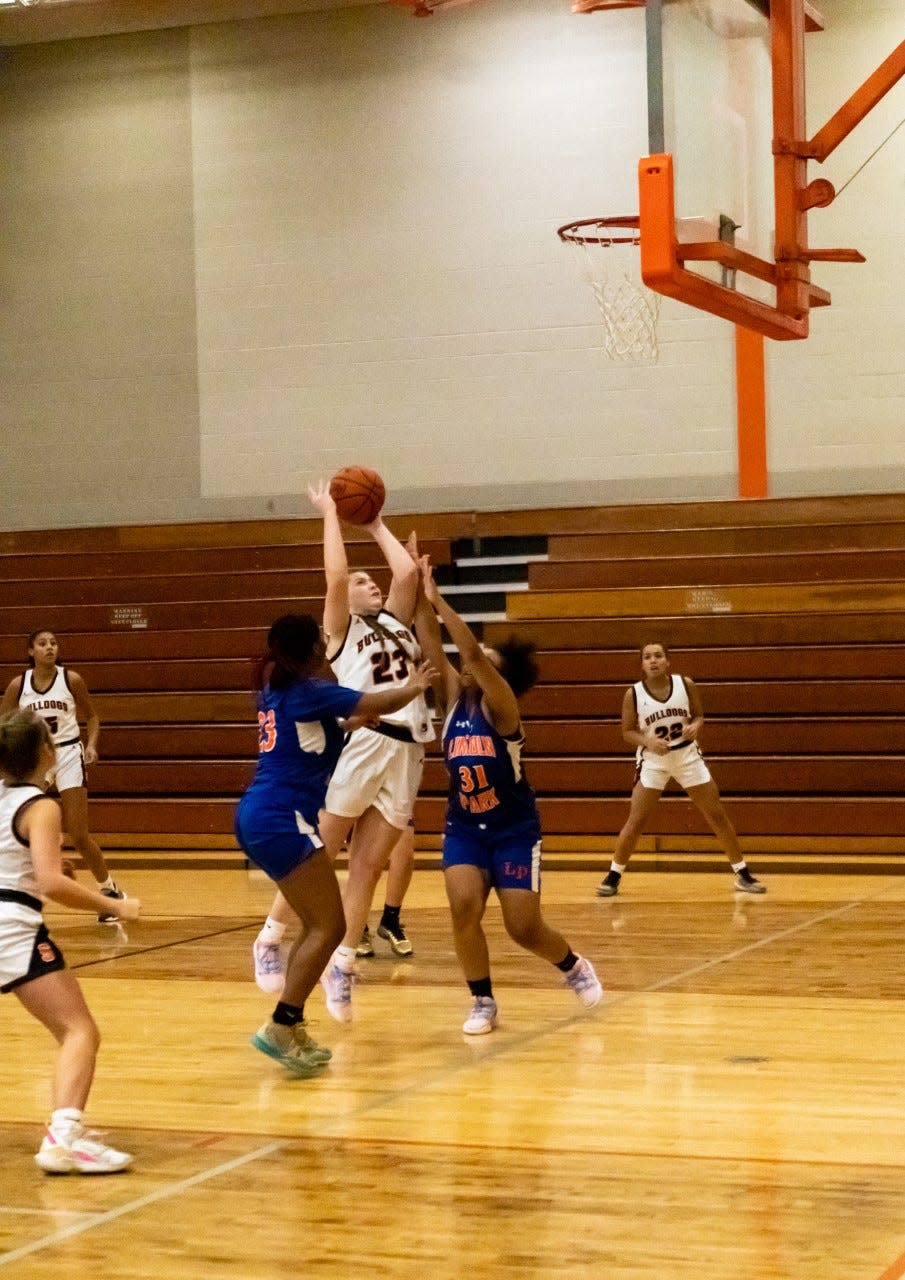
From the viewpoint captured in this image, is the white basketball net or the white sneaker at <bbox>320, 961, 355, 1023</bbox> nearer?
the white sneaker at <bbox>320, 961, 355, 1023</bbox>

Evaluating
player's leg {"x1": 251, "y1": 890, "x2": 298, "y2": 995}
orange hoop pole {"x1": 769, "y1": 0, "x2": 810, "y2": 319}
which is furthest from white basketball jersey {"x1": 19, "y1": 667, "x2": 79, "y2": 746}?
orange hoop pole {"x1": 769, "y1": 0, "x2": 810, "y2": 319}

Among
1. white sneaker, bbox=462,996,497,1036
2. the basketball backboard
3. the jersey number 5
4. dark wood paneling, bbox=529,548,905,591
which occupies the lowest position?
white sneaker, bbox=462,996,497,1036

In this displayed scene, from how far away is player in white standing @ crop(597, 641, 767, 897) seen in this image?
10234 mm

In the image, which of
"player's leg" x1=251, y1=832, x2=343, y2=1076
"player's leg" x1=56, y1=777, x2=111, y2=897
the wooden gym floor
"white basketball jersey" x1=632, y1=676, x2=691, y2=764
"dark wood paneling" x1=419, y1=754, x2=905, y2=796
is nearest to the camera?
the wooden gym floor

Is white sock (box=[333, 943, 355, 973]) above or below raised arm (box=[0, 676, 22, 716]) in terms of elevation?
below

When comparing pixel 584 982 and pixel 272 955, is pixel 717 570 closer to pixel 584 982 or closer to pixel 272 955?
pixel 584 982

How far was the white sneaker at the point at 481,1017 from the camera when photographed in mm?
6262

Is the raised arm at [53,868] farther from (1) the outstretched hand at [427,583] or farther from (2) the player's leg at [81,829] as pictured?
(2) the player's leg at [81,829]

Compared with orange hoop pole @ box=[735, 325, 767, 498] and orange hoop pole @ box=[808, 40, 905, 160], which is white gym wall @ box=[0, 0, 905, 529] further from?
orange hoop pole @ box=[808, 40, 905, 160]

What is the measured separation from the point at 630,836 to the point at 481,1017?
412 cm

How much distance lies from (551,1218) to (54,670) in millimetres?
6901

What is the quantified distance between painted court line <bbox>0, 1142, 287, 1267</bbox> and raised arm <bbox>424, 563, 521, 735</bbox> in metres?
1.80

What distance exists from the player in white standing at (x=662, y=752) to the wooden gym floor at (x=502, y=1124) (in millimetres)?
1746

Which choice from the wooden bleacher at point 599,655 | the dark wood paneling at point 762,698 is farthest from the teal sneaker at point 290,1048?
the dark wood paneling at point 762,698
